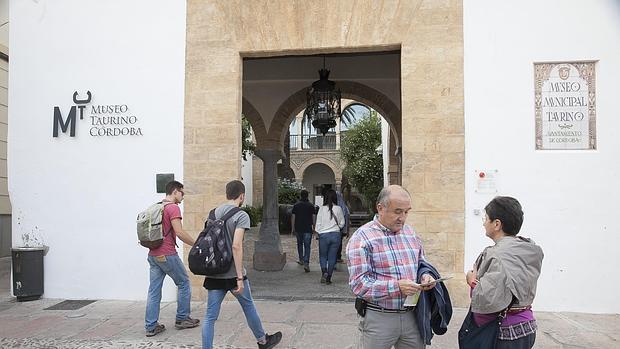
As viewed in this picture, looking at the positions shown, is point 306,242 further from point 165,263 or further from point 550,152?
point 550,152

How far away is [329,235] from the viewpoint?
709 cm

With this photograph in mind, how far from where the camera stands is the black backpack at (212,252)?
355 cm

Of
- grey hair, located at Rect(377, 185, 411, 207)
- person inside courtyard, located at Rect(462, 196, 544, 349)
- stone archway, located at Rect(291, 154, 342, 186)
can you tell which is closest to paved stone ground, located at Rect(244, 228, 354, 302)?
person inside courtyard, located at Rect(462, 196, 544, 349)

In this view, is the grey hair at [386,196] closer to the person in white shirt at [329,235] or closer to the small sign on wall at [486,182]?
the small sign on wall at [486,182]

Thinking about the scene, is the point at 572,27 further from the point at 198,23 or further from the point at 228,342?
the point at 228,342

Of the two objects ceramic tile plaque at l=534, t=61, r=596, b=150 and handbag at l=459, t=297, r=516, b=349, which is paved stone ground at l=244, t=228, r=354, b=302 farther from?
handbag at l=459, t=297, r=516, b=349

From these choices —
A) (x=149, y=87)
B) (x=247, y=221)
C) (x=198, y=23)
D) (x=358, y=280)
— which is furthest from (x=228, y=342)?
(x=198, y=23)

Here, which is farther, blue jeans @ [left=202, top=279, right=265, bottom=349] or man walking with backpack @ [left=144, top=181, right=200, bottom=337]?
man walking with backpack @ [left=144, top=181, right=200, bottom=337]

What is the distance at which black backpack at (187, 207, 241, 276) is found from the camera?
3549mm

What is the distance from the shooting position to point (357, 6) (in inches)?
223

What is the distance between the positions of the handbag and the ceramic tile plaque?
3.48m

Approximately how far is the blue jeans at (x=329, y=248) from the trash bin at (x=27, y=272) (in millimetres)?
3929

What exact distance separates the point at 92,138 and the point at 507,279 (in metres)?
5.56

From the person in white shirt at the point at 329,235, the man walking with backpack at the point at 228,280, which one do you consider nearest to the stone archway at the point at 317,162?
the person in white shirt at the point at 329,235
